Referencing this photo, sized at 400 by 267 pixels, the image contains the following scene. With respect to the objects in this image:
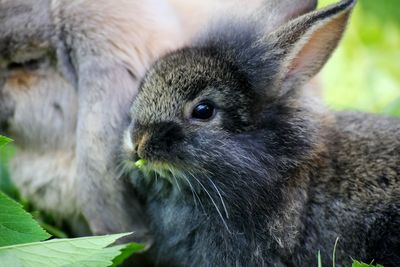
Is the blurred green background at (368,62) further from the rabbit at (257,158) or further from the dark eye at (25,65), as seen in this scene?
the dark eye at (25,65)

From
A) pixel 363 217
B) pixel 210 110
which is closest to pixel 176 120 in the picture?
pixel 210 110

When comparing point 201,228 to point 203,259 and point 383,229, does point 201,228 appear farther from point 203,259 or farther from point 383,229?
point 383,229

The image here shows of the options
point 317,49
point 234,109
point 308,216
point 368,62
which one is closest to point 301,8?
point 317,49

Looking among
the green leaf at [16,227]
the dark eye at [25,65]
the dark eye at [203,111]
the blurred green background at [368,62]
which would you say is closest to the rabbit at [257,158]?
the dark eye at [203,111]

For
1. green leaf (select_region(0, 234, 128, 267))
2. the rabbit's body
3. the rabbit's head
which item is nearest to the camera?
green leaf (select_region(0, 234, 128, 267))

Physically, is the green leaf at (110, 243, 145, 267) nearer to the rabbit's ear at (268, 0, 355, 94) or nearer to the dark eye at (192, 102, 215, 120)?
the dark eye at (192, 102, 215, 120)

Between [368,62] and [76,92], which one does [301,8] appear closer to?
[76,92]

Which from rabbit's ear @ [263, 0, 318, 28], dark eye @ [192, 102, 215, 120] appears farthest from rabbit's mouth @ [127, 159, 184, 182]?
rabbit's ear @ [263, 0, 318, 28]
